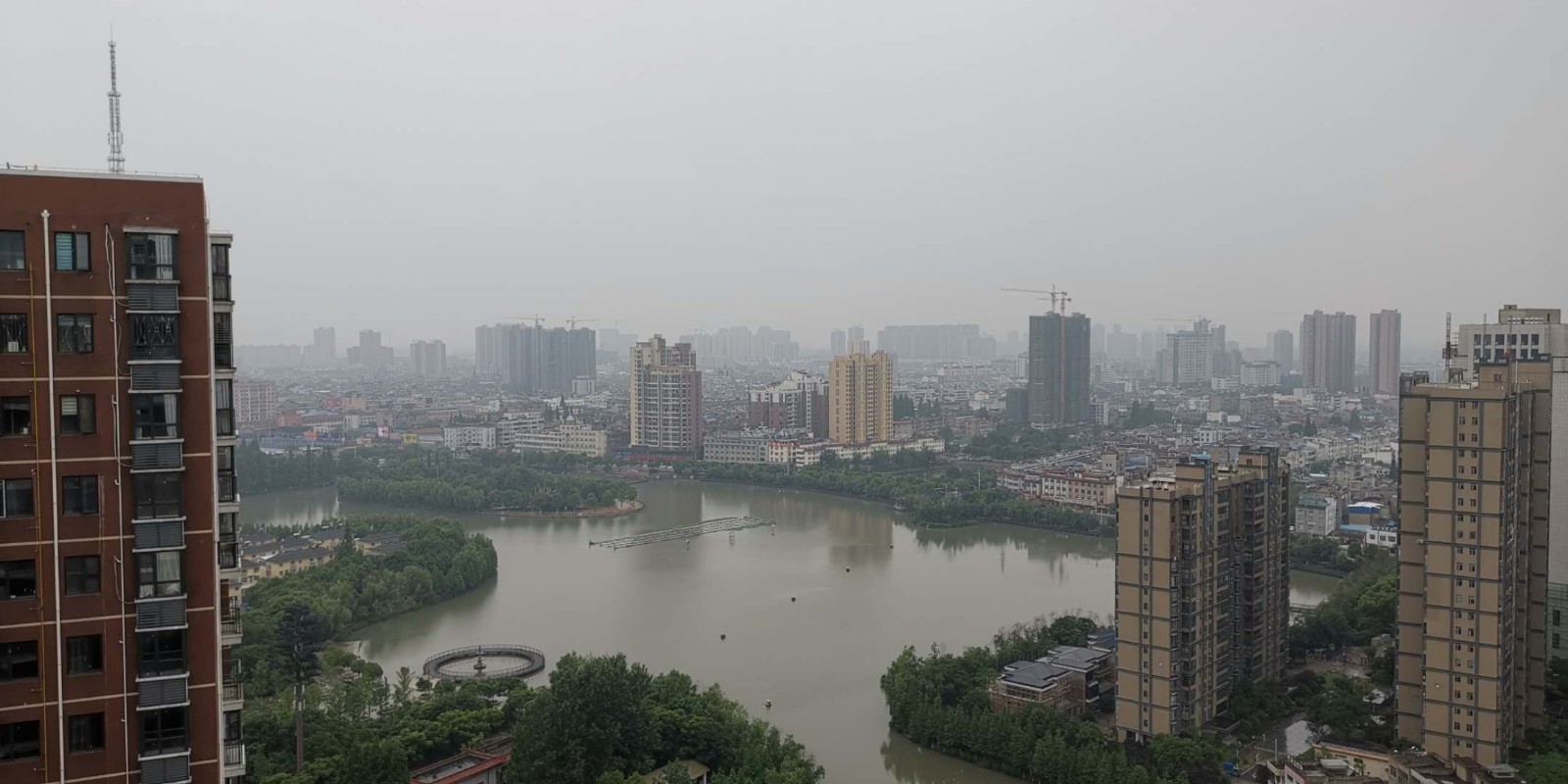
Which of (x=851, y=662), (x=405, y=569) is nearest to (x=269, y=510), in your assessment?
(x=405, y=569)

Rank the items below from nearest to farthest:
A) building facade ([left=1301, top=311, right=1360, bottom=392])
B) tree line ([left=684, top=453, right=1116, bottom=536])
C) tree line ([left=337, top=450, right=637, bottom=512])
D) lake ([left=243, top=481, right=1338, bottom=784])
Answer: lake ([left=243, top=481, right=1338, bottom=784])
tree line ([left=684, top=453, right=1116, bottom=536])
tree line ([left=337, top=450, right=637, bottom=512])
building facade ([left=1301, top=311, right=1360, bottom=392])

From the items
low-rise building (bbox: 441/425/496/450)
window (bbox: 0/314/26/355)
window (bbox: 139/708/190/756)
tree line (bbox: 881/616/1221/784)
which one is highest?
window (bbox: 0/314/26/355)

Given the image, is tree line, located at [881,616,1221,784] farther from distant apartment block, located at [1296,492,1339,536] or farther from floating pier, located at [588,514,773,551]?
distant apartment block, located at [1296,492,1339,536]

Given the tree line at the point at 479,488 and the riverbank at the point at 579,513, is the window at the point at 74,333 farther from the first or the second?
the tree line at the point at 479,488

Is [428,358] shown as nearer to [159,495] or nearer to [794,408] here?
[794,408]

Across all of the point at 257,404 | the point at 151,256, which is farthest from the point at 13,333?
the point at 257,404

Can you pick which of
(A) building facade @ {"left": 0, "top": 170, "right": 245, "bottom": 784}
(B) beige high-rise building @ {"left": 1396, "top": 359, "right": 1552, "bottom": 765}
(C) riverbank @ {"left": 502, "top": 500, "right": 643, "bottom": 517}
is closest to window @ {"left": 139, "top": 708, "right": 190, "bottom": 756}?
(A) building facade @ {"left": 0, "top": 170, "right": 245, "bottom": 784}
